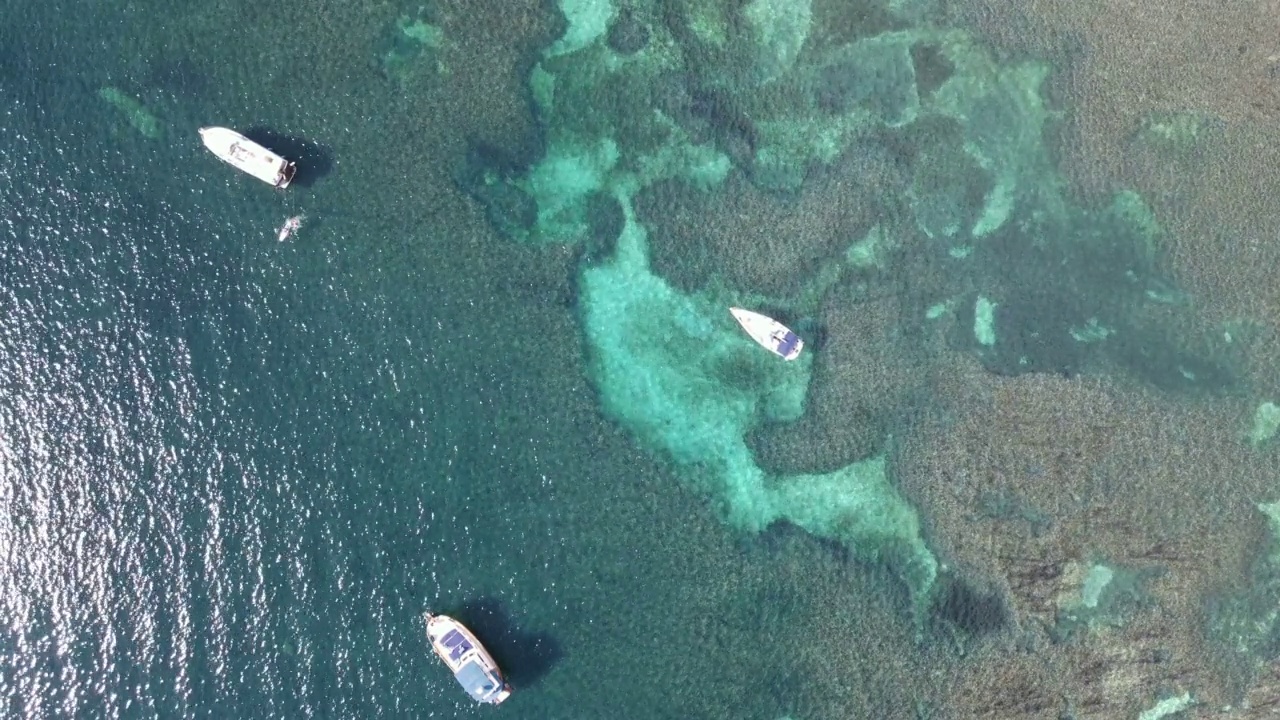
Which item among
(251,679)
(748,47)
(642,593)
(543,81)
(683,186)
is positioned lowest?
(642,593)

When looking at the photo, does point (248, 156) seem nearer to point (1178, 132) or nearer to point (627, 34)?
point (627, 34)

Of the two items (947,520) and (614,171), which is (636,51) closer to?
(614,171)

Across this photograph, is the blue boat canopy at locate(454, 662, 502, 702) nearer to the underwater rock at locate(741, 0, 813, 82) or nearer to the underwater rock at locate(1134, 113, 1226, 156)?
the underwater rock at locate(741, 0, 813, 82)

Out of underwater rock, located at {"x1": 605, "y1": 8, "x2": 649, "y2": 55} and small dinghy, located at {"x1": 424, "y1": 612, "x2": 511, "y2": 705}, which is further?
underwater rock, located at {"x1": 605, "y1": 8, "x2": 649, "y2": 55}

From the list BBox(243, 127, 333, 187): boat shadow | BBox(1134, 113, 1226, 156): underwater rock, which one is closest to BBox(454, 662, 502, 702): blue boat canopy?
BBox(243, 127, 333, 187): boat shadow

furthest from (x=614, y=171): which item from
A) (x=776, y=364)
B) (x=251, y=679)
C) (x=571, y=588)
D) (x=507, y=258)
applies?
(x=251, y=679)

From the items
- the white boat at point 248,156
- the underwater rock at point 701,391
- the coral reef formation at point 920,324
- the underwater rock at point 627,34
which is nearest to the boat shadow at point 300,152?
the white boat at point 248,156
